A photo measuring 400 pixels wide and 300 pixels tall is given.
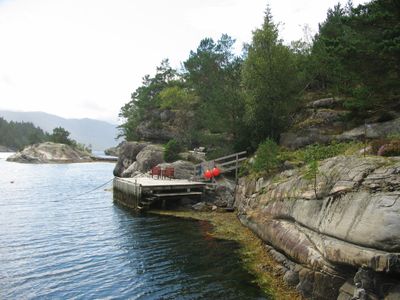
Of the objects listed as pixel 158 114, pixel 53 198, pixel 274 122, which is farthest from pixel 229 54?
pixel 53 198

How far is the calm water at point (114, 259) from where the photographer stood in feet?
42.7

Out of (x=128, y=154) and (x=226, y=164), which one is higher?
(x=128, y=154)

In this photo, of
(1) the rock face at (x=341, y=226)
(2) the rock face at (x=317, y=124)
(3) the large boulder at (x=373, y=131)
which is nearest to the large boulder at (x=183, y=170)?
(2) the rock face at (x=317, y=124)

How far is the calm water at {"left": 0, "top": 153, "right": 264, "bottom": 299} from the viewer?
13.0 meters

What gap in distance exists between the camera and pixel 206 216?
82.7 ft

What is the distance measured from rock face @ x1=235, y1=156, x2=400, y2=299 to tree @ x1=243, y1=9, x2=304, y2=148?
13.4 m

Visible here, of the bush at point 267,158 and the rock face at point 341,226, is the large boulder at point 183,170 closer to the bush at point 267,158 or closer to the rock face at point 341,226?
the bush at point 267,158

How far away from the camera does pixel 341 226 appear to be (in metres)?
11.4

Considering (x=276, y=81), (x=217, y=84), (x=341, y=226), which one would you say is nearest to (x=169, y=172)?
(x=217, y=84)

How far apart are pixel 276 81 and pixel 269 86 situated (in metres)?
0.71

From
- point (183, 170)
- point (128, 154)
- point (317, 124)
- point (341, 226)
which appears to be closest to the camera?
point (341, 226)

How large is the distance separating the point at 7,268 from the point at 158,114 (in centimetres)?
4844

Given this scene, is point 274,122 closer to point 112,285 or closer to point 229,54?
point 112,285

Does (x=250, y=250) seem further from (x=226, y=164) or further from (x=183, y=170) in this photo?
(x=183, y=170)
